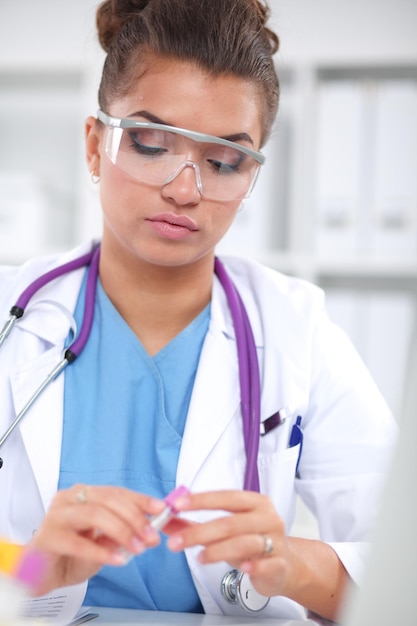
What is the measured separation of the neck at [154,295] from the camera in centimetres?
136

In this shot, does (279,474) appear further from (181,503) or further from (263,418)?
(181,503)

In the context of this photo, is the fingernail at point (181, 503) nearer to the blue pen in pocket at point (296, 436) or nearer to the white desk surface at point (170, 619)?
the white desk surface at point (170, 619)

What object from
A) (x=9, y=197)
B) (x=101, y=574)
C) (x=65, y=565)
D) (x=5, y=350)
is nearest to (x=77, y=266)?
(x=5, y=350)

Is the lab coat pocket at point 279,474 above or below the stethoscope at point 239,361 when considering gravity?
below

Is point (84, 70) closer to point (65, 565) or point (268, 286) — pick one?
point (268, 286)

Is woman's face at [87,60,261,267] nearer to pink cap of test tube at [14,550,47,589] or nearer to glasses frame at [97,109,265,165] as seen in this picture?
glasses frame at [97,109,265,165]

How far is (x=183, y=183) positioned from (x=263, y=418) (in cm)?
38

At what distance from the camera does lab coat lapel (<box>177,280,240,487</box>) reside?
118 centimetres

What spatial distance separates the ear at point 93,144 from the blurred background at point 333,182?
2.42ft

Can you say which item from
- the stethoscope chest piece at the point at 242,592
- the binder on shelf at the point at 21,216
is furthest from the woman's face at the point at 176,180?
the binder on shelf at the point at 21,216

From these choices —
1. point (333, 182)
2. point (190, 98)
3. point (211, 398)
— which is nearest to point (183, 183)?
point (190, 98)

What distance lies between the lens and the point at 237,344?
131cm

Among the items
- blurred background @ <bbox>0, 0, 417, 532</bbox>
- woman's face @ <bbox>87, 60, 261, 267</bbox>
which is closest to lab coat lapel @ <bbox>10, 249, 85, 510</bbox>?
woman's face @ <bbox>87, 60, 261, 267</bbox>

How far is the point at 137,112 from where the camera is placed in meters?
1.19
